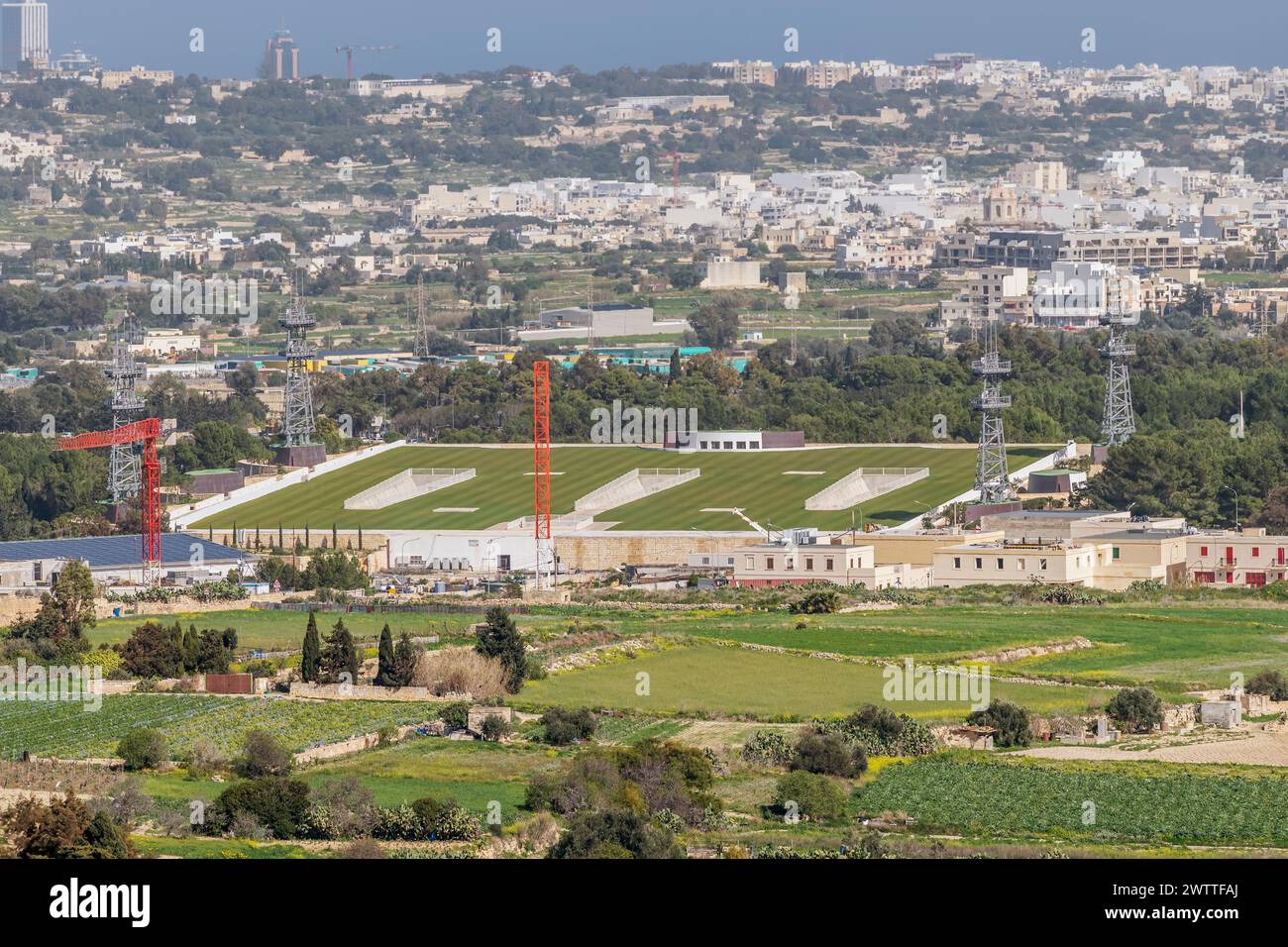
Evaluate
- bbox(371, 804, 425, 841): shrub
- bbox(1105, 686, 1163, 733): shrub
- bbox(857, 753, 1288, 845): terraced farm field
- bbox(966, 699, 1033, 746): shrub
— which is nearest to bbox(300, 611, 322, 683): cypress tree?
bbox(966, 699, 1033, 746): shrub

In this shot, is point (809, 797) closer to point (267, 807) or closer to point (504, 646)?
point (267, 807)

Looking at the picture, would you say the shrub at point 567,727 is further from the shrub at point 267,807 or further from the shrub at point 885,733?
the shrub at point 267,807

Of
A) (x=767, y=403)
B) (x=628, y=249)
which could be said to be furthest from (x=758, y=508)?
(x=628, y=249)

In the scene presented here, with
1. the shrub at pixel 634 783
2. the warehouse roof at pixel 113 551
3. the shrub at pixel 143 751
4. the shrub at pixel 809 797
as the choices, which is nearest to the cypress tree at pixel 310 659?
the shrub at pixel 143 751

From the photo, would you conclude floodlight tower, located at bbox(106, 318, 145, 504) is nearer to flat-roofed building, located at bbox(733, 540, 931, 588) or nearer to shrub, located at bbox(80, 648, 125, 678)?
flat-roofed building, located at bbox(733, 540, 931, 588)

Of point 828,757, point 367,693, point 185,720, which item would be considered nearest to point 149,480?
point 367,693

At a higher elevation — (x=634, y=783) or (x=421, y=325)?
(x=421, y=325)
